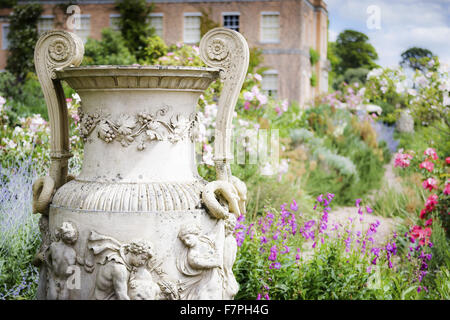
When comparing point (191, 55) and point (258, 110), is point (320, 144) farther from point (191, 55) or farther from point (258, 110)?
point (191, 55)

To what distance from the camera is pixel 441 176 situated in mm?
5742

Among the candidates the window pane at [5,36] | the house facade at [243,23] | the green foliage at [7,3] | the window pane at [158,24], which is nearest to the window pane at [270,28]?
the house facade at [243,23]

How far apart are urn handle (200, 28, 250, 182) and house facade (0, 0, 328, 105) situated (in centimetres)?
1868

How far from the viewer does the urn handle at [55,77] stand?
270 cm

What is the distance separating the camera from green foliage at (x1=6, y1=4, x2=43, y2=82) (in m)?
19.1

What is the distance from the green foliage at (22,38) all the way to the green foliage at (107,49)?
2060 millimetres

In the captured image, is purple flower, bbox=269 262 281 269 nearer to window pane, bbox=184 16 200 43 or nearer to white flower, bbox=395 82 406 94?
white flower, bbox=395 82 406 94

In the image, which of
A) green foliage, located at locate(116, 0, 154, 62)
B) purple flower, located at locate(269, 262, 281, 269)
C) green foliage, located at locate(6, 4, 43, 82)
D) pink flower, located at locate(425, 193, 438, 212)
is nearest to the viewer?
purple flower, located at locate(269, 262, 281, 269)

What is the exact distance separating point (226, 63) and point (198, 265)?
3.29 feet

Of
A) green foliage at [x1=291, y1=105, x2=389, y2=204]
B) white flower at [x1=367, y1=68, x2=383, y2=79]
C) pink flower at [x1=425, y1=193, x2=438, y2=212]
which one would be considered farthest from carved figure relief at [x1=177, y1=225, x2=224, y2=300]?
white flower at [x1=367, y1=68, x2=383, y2=79]

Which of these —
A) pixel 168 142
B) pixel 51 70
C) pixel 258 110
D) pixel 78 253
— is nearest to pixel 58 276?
pixel 78 253

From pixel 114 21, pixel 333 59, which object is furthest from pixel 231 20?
pixel 333 59

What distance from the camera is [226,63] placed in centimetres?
269

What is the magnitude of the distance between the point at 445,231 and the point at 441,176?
586mm
